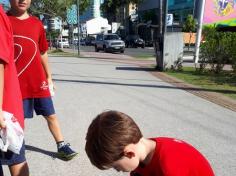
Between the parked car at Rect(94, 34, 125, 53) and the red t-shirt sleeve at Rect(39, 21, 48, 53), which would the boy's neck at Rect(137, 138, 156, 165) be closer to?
the red t-shirt sleeve at Rect(39, 21, 48, 53)

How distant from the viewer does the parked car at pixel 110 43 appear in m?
38.3

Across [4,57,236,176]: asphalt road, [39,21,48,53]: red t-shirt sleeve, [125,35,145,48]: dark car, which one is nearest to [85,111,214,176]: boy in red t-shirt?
[4,57,236,176]: asphalt road

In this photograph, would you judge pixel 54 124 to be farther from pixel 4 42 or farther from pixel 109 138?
pixel 109 138

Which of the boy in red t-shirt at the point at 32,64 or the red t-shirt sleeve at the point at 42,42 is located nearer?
the boy in red t-shirt at the point at 32,64

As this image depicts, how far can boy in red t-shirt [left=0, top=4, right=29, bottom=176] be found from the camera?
2848 millimetres

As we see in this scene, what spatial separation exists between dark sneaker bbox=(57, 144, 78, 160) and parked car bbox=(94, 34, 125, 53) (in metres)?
33.2

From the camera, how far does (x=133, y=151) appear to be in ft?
6.81

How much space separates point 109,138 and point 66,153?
320 cm

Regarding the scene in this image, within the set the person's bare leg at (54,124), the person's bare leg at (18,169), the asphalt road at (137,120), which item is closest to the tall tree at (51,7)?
the asphalt road at (137,120)

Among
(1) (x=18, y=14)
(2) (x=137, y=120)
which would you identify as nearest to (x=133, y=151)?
(1) (x=18, y=14)

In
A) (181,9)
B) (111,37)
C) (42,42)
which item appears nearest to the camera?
(42,42)

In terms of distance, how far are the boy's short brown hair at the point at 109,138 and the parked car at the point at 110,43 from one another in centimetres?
3622

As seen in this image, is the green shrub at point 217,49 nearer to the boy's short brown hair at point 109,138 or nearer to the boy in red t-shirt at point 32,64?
the boy in red t-shirt at point 32,64

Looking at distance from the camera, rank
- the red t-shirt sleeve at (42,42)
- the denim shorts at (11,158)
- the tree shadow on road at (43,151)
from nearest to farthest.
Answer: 1. the denim shorts at (11,158)
2. the red t-shirt sleeve at (42,42)
3. the tree shadow on road at (43,151)
